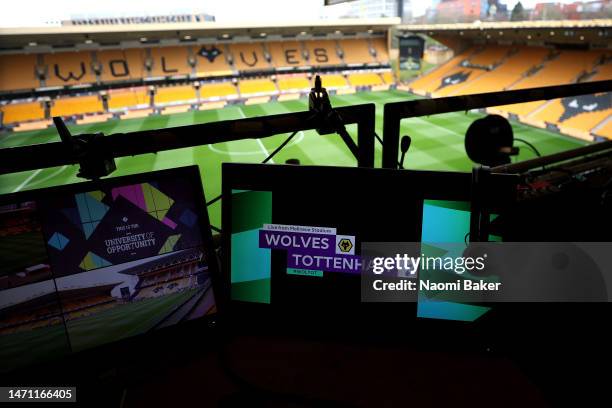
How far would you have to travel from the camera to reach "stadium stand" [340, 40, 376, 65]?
95.3 ft

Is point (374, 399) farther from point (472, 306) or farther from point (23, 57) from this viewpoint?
point (23, 57)

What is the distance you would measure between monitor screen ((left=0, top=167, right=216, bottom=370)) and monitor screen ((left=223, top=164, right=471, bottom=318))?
160 mm

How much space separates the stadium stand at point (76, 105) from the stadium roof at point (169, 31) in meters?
3.37

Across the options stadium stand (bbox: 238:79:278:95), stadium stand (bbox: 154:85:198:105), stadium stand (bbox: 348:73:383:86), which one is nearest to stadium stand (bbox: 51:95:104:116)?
stadium stand (bbox: 154:85:198:105)

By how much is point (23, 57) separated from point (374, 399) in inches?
1178

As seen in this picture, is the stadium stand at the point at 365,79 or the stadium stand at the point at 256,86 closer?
the stadium stand at the point at 256,86

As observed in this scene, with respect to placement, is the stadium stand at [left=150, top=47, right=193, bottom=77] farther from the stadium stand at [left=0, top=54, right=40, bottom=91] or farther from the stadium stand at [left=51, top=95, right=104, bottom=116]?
the stadium stand at [left=0, top=54, right=40, bottom=91]

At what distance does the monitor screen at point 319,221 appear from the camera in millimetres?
1361

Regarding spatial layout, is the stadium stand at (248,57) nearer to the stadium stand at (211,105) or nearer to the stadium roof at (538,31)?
the stadium stand at (211,105)

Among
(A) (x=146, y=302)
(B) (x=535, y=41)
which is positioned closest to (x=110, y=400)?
(A) (x=146, y=302)

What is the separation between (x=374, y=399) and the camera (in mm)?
1308

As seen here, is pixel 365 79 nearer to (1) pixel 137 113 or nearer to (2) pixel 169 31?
(2) pixel 169 31

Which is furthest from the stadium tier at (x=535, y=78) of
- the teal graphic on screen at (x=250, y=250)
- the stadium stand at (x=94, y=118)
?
the stadium stand at (x=94, y=118)

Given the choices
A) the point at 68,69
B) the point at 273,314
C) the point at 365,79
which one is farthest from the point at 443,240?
the point at 68,69
